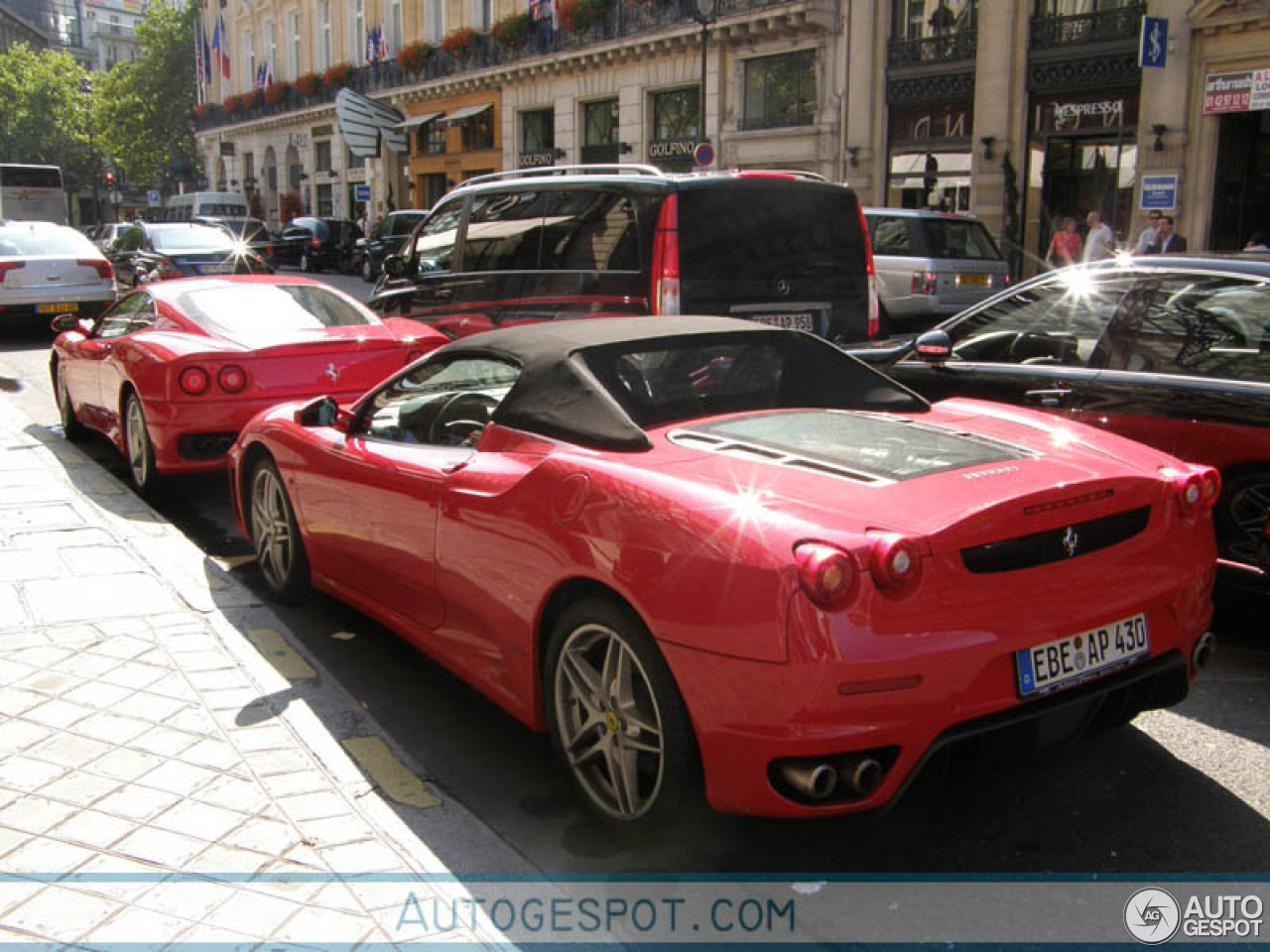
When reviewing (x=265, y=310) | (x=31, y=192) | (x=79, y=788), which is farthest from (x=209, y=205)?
(x=79, y=788)

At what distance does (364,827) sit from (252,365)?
14.5 feet

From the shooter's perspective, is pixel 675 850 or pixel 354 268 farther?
pixel 354 268

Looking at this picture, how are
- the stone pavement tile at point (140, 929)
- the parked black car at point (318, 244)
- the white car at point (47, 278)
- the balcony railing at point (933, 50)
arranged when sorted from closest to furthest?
the stone pavement tile at point (140, 929) < the white car at point (47, 278) < the balcony railing at point (933, 50) < the parked black car at point (318, 244)

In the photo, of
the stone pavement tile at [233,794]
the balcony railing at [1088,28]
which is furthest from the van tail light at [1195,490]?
the balcony railing at [1088,28]

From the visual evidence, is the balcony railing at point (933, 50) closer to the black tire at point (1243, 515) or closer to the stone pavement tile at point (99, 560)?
the black tire at point (1243, 515)

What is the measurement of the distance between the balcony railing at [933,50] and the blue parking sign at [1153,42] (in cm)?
433

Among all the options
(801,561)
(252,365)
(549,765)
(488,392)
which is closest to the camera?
(801,561)

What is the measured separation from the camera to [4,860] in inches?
118

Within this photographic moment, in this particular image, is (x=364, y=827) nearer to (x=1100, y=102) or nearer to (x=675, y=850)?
(x=675, y=850)

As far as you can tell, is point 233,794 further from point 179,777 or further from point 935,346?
point 935,346

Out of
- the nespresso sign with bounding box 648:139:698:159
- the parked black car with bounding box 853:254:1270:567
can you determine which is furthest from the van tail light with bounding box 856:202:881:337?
the nespresso sign with bounding box 648:139:698:159

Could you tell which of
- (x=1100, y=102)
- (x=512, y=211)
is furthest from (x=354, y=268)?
(x=512, y=211)

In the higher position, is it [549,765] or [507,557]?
[507,557]

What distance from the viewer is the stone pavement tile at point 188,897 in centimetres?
278
